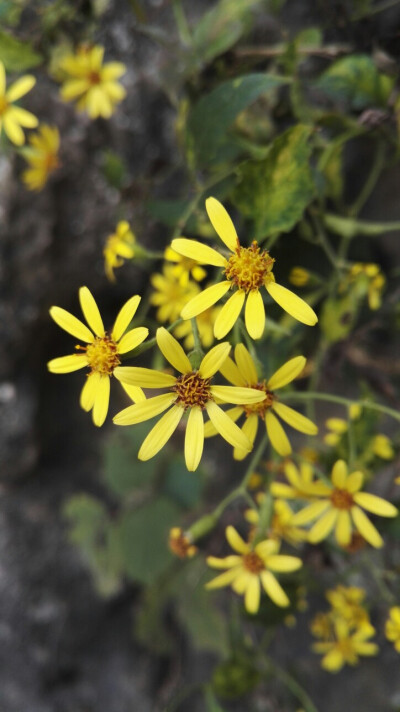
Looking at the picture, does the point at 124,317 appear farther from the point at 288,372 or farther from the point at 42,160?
the point at 42,160

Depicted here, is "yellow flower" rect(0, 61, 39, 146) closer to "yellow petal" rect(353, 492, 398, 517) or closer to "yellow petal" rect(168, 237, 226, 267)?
"yellow petal" rect(168, 237, 226, 267)

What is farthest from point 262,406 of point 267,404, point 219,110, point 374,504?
point 219,110

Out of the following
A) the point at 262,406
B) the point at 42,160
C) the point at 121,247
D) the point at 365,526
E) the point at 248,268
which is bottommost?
the point at 365,526

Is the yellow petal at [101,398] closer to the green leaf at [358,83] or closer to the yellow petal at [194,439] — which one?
the yellow petal at [194,439]

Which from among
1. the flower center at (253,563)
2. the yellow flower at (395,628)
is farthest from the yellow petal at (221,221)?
the yellow flower at (395,628)

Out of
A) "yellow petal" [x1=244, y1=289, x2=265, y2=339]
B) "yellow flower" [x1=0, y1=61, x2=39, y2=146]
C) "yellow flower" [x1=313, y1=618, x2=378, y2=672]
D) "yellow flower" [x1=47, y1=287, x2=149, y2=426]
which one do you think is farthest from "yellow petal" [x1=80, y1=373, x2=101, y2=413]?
"yellow flower" [x1=313, y1=618, x2=378, y2=672]

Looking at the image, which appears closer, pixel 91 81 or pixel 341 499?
pixel 341 499

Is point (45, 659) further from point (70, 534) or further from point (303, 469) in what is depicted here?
point (303, 469)

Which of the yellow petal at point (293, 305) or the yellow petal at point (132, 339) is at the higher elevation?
the yellow petal at point (293, 305)
